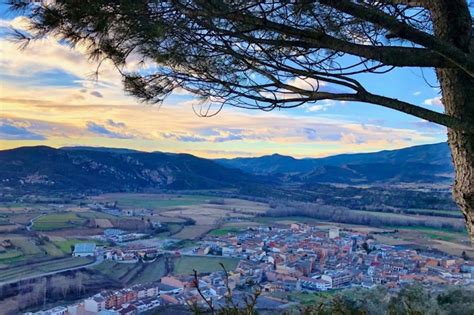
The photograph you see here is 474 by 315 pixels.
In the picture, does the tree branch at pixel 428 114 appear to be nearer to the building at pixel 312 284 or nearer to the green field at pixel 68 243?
the building at pixel 312 284

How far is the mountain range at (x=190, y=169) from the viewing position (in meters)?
7.29

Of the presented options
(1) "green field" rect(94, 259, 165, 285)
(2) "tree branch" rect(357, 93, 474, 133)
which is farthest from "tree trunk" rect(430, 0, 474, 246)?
(1) "green field" rect(94, 259, 165, 285)

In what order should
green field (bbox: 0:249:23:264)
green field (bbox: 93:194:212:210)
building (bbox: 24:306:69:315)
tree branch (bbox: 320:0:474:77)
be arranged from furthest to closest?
green field (bbox: 93:194:212:210), green field (bbox: 0:249:23:264), building (bbox: 24:306:69:315), tree branch (bbox: 320:0:474:77)

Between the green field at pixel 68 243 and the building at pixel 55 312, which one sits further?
the green field at pixel 68 243

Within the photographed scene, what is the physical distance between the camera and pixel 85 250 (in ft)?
19.1

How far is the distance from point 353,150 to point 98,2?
1010 cm

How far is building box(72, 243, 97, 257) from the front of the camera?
18.7 feet

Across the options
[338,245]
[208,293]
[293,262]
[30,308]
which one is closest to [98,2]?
[208,293]

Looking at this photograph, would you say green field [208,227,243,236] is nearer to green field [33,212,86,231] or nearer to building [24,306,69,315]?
green field [33,212,86,231]

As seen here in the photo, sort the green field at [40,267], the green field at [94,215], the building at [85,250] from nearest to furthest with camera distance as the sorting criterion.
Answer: the green field at [40,267], the building at [85,250], the green field at [94,215]

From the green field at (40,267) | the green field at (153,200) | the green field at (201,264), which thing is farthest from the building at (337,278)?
the green field at (153,200)

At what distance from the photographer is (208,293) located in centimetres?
402

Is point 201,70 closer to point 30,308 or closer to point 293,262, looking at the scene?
point 30,308

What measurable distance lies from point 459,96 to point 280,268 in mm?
3847
